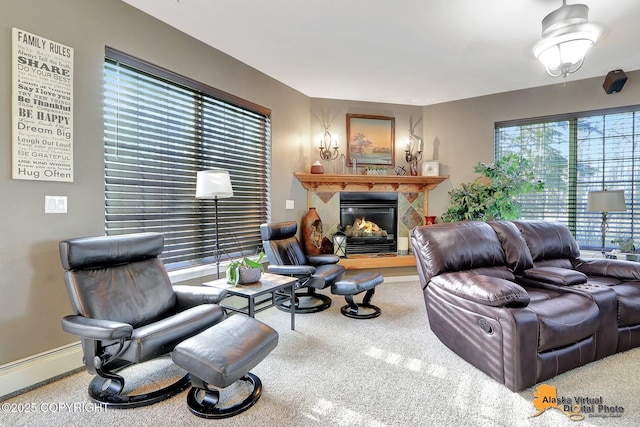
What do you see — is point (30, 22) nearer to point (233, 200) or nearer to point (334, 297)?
point (233, 200)

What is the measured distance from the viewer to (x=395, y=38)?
3.19 m

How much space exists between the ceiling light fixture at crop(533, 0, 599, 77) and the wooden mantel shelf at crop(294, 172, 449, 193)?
8.03ft

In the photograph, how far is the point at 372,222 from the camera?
5.21m

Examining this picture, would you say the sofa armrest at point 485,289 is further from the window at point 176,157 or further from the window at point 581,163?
the window at point 581,163

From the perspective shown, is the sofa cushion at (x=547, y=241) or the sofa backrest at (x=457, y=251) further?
the sofa cushion at (x=547, y=241)

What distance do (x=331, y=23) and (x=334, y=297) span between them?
3.09 metres

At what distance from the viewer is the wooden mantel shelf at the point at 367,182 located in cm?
473

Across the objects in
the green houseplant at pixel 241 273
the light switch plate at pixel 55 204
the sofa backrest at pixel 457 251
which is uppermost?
the light switch plate at pixel 55 204

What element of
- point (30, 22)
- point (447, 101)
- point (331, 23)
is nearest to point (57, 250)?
point (30, 22)

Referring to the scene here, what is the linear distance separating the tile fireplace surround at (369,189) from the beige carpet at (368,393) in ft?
7.78

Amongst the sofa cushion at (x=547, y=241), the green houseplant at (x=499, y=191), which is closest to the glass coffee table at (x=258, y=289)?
the sofa cushion at (x=547, y=241)

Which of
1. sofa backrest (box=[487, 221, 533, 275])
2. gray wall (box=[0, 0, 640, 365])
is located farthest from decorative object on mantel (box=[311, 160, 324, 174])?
sofa backrest (box=[487, 221, 533, 275])

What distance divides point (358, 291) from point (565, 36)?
2.81 m

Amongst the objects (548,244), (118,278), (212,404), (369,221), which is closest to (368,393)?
(212,404)
